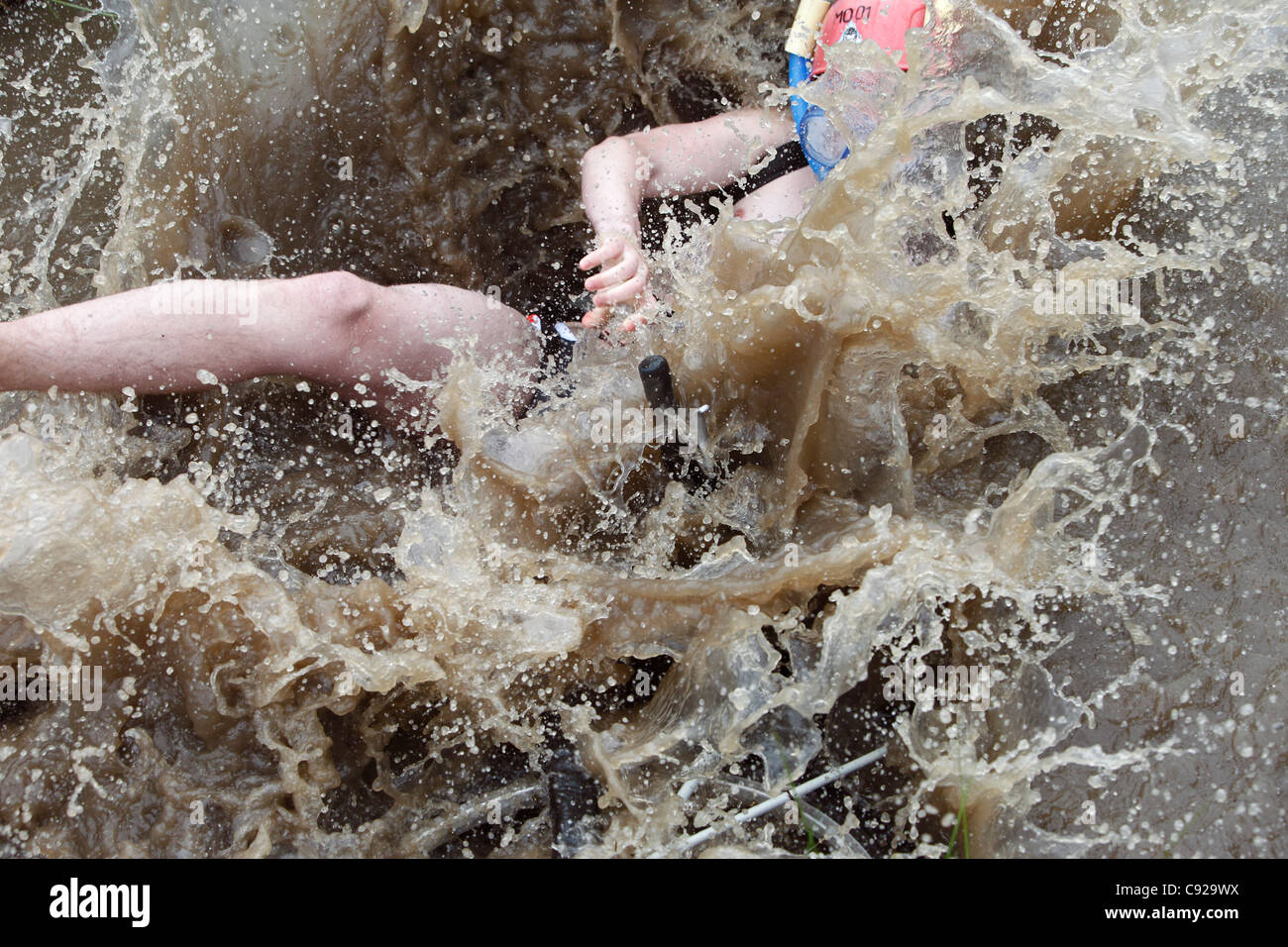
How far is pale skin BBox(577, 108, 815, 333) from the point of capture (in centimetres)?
251

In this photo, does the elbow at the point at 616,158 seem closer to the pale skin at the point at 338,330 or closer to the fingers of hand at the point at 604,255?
the pale skin at the point at 338,330

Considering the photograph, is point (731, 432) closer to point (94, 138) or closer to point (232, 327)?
point (232, 327)

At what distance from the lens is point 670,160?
267 cm

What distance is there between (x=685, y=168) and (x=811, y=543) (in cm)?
121

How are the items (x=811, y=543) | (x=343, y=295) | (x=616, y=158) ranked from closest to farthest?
(x=811, y=543), (x=343, y=295), (x=616, y=158)

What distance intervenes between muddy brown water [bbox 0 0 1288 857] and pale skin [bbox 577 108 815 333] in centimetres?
29

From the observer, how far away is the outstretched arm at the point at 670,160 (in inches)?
99.3

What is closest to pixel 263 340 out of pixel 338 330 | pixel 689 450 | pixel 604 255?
pixel 338 330

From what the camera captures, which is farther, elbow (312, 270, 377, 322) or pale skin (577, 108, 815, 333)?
pale skin (577, 108, 815, 333)

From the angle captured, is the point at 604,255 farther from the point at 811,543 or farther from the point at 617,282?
the point at 811,543

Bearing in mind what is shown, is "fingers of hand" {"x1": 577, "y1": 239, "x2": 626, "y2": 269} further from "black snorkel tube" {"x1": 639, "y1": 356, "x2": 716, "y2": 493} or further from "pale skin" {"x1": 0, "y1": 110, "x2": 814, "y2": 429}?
"black snorkel tube" {"x1": 639, "y1": 356, "x2": 716, "y2": 493}

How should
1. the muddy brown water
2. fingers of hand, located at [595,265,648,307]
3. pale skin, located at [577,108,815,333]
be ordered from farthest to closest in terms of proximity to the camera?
pale skin, located at [577,108,815,333] < fingers of hand, located at [595,265,648,307] < the muddy brown water

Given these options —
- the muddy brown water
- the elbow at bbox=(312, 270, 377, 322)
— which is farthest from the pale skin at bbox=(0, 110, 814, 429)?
the muddy brown water

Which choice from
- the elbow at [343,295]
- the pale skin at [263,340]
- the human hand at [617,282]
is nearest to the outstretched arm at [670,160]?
the human hand at [617,282]
